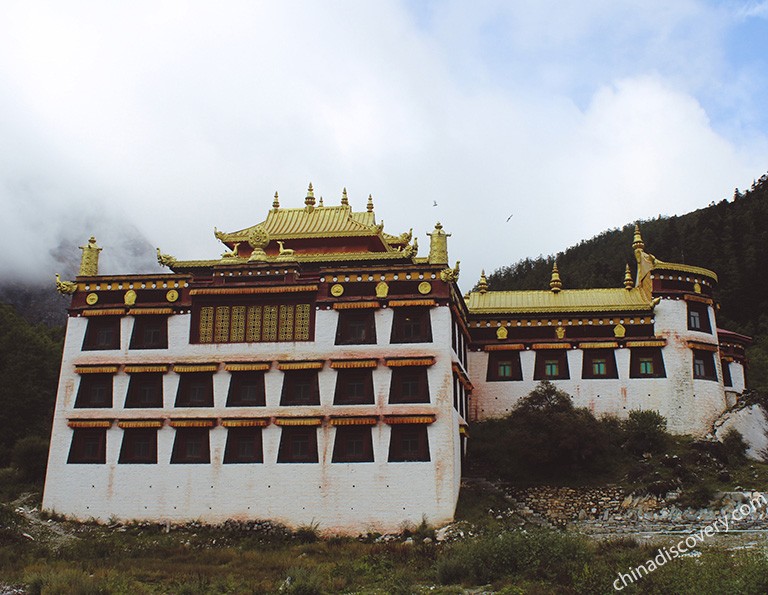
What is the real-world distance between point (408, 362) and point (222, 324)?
24.0 ft

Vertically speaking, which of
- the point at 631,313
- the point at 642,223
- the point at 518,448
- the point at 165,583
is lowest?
the point at 165,583

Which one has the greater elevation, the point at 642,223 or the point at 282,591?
the point at 642,223

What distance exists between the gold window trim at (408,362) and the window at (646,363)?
11.2 meters

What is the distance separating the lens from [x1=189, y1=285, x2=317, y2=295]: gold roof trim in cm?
3219

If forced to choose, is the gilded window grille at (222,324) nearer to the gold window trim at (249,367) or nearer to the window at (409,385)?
the gold window trim at (249,367)

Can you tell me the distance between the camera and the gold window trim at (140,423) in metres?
31.7

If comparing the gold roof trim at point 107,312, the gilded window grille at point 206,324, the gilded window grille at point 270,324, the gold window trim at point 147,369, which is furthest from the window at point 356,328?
the gold roof trim at point 107,312

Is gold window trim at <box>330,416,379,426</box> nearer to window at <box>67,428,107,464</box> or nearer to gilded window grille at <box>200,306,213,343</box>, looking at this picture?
gilded window grille at <box>200,306,213,343</box>

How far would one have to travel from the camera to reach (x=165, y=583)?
22.8m

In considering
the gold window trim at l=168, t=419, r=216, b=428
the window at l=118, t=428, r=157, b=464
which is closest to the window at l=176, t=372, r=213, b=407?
the gold window trim at l=168, t=419, r=216, b=428

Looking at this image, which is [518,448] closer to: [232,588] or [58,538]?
[232,588]

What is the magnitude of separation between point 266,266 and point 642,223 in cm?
9272

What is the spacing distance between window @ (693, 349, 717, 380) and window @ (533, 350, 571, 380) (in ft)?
17.8

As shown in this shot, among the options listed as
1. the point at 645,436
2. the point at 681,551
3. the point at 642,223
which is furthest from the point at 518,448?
the point at 642,223
